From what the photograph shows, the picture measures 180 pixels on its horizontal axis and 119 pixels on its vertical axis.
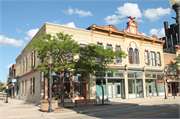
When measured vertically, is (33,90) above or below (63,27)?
below

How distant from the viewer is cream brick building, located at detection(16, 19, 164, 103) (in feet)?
74.0

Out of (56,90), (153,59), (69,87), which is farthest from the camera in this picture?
(153,59)

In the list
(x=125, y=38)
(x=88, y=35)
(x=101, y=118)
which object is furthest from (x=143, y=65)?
(x=101, y=118)

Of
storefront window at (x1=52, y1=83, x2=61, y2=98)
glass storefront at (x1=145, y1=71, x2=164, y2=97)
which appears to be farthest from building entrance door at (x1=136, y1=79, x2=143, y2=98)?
storefront window at (x1=52, y1=83, x2=61, y2=98)

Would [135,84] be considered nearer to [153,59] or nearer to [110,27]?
[153,59]

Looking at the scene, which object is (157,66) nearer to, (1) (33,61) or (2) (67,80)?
(2) (67,80)

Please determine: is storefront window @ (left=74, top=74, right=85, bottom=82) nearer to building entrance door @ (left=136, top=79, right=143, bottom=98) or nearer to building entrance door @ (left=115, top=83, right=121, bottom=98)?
building entrance door @ (left=115, top=83, right=121, bottom=98)

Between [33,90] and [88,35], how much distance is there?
1196 centimetres

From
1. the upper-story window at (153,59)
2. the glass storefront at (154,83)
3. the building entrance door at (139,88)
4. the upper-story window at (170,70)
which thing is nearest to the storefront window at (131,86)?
the building entrance door at (139,88)

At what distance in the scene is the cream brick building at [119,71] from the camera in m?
22.6

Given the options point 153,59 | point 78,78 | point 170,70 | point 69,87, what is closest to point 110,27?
point 78,78

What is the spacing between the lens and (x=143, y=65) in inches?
1164

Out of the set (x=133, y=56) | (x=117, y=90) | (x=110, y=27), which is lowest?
(x=117, y=90)

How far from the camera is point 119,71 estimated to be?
26.4m
